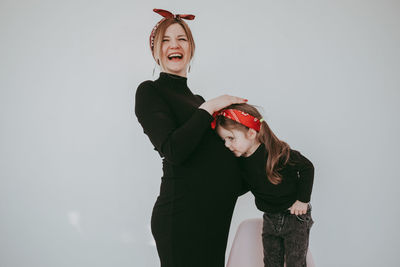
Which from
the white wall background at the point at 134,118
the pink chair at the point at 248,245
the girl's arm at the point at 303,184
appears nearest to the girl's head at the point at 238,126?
the girl's arm at the point at 303,184

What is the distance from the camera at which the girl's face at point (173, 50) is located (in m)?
1.16

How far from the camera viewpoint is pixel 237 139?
3.81ft

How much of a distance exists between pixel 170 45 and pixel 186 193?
0.58m

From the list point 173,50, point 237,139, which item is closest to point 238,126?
point 237,139

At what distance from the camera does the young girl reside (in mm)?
1166

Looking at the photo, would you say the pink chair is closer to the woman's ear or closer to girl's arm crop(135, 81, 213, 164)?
the woman's ear

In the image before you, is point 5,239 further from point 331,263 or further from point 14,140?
point 331,263

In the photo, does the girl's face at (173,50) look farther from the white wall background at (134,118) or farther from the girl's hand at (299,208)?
the girl's hand at (299,208)

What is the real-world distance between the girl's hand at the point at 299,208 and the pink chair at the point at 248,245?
25 cm

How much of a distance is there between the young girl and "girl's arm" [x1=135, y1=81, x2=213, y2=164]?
245 millimetres

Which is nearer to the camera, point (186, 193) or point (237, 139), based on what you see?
point (186, 193)

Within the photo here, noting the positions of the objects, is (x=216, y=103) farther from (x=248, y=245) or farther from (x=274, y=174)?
(x=248, y=245)

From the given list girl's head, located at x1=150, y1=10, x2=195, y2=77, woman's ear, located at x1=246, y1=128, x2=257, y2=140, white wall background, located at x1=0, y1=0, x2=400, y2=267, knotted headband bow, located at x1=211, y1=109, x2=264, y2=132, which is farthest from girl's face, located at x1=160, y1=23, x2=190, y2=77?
white wall background, located at x1=0, y1=0, x2=400, y2=267

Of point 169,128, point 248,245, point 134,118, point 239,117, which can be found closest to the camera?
point 169,128
